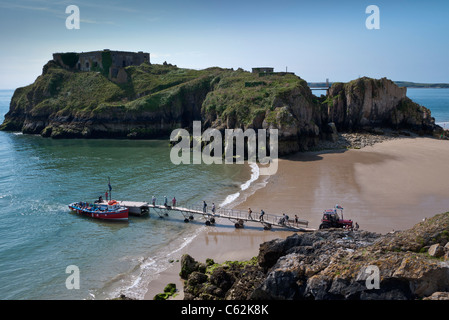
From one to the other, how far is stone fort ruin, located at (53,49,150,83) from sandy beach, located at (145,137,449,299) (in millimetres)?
61305

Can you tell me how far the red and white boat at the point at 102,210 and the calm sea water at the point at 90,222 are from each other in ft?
2.26

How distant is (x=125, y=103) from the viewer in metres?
77.8

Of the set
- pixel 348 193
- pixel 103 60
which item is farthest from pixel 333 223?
pixel 103 60

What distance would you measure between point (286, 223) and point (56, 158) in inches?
1607

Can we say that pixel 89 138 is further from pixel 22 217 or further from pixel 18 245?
pixel 18 245

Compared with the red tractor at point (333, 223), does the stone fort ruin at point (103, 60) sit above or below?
above

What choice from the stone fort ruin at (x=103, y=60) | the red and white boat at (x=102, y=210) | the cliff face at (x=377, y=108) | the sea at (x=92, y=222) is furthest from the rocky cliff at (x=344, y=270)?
the stone fort ruin at (x=103, y=60)

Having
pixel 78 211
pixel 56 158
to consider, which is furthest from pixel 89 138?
pixel 78 211

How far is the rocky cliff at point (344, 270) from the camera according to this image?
11602 millimetres

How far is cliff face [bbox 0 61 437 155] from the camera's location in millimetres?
54375

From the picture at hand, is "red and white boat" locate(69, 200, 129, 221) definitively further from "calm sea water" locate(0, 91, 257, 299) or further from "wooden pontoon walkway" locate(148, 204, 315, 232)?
"wooden pontoon walkway" locate(148, 204, 315, 232)

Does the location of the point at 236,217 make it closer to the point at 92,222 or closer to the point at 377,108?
the point at 92,222

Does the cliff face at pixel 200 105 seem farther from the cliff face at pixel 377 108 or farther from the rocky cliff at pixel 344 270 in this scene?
the rocky cliff at pixel 344 270

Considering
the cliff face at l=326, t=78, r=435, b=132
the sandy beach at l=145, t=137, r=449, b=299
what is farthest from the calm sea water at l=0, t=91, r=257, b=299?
the cliff face at l=326, t=78, r=435, b=132
